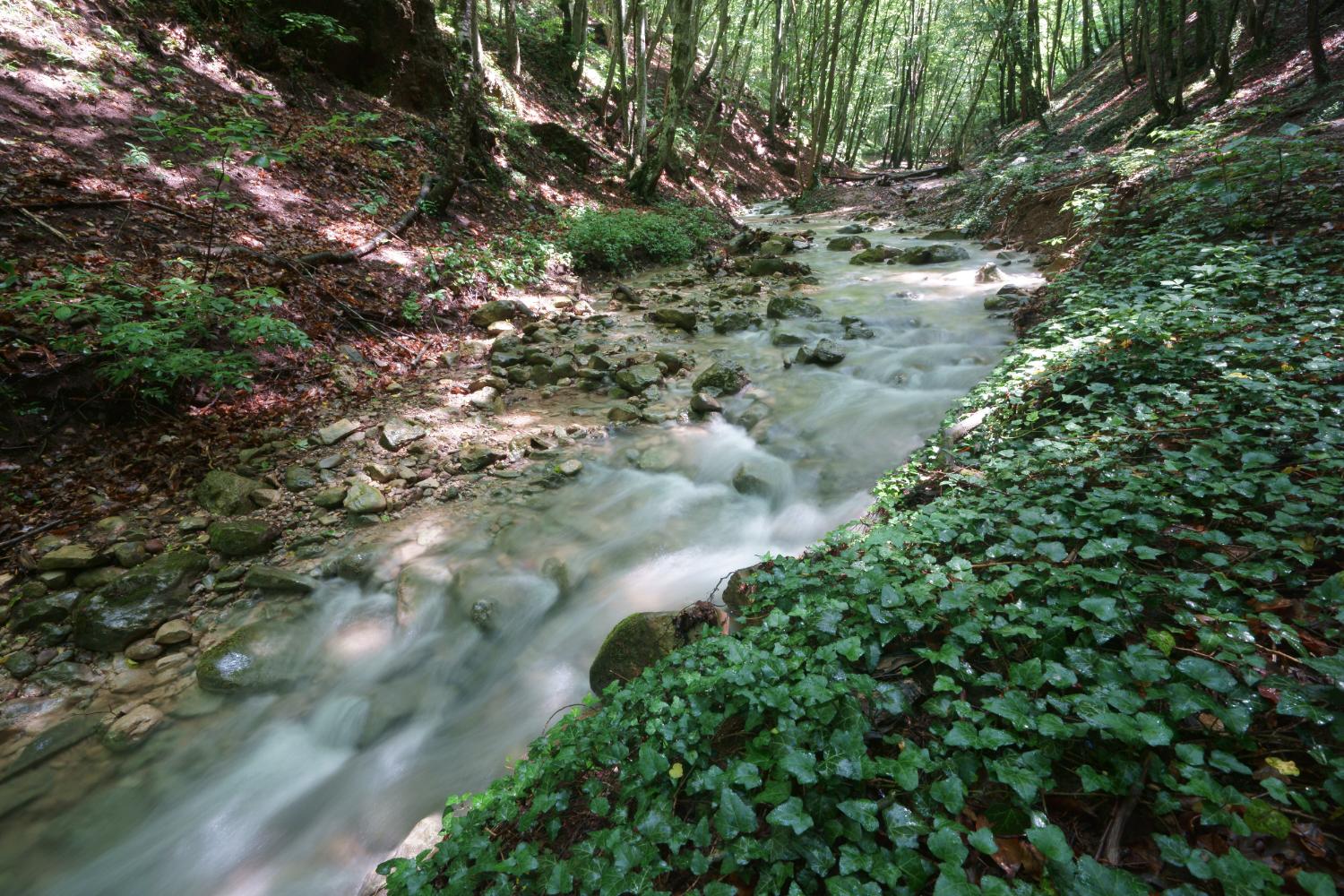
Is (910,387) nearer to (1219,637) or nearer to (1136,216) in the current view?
(1136,216)

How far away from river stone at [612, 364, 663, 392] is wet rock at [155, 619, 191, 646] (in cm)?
450

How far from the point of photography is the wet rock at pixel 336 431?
5.18 meters

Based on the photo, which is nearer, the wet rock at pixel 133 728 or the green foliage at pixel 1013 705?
the green foliage at pixel 1013 705

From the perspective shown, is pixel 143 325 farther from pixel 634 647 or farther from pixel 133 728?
pixel 634 647

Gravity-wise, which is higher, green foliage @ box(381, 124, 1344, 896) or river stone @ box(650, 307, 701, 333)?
river stone @ box(650, 307, 701, 333)

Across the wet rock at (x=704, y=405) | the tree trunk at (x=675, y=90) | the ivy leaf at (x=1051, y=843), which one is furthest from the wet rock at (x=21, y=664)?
the tree trunk at (x=675, y=90)

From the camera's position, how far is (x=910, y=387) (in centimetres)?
646

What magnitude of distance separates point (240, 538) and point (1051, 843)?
5.02 metres

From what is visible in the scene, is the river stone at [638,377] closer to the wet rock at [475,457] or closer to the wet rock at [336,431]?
the wet rock at [475,457]

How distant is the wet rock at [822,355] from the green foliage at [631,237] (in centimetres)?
499

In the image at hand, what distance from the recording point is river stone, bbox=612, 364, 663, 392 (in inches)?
267

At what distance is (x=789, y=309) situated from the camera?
8.99 metres

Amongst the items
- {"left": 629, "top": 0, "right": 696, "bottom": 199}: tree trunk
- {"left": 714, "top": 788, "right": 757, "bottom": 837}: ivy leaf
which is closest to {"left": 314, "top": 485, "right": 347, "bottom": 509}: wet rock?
{"left": 714, "top": 788, "right": 757, "bottom": 837}: ivy leaf

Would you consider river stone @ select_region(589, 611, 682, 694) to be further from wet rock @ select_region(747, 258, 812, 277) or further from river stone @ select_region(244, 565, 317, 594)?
wet rock @ select_region(747, 258, 812, 277)
